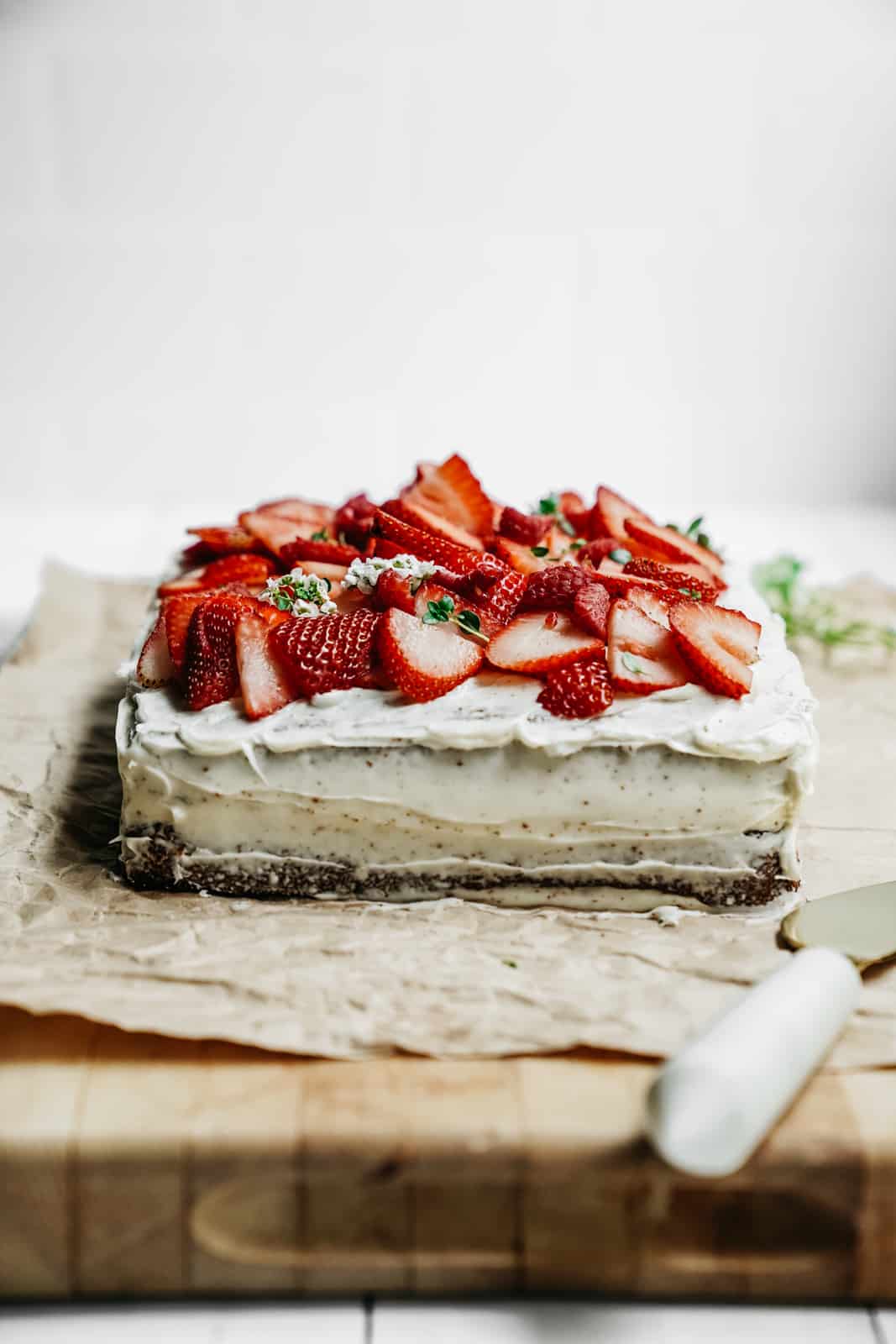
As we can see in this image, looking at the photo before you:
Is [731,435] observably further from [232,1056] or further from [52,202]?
[232,1056]

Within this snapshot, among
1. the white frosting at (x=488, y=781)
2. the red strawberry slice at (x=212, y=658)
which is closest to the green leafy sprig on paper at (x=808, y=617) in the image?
the white frosting at (x=488, y=781)

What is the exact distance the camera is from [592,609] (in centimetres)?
227

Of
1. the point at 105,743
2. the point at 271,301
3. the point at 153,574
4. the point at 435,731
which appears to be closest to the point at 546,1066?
the point at 435,731

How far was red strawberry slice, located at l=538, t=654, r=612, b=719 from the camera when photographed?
2166 millimetres

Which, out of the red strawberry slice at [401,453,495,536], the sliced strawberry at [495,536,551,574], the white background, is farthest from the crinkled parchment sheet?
the white background

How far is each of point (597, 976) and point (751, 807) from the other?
16.2 inches

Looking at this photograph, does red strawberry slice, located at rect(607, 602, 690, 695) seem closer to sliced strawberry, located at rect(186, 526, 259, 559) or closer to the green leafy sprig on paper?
sliced strawberry, located at rect(186, 526, 259, 559)

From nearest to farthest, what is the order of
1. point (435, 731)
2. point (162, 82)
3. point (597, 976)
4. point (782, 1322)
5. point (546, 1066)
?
point (782, 1322)
point (546, 1066)
point (597, 976)
point (435, 731)
point (162, 82)

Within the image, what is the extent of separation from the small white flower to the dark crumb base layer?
0.49 m

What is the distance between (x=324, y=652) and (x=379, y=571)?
0.79 feet

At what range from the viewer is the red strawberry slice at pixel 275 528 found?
277 centimetres

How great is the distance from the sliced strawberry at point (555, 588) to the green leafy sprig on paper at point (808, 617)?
3.74 ft

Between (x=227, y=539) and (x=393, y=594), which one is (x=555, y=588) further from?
(x=227, y=539)

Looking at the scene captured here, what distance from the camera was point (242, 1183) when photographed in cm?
164
